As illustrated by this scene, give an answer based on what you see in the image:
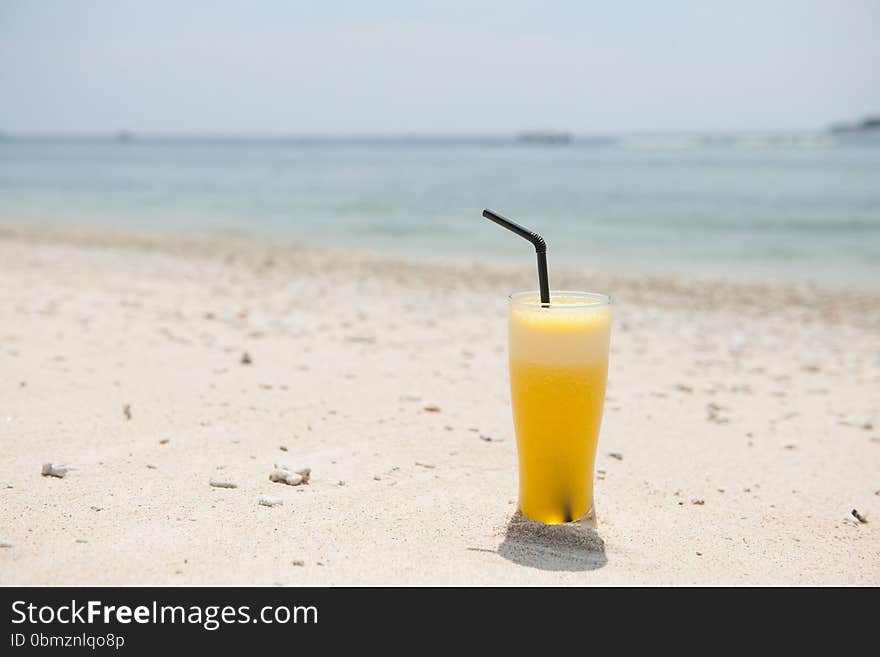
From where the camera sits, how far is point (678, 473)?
3.70 meters

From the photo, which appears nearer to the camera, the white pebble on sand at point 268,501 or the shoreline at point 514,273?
the white pebble on sand at point 268,501

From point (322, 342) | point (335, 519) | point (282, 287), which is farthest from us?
point (282, 287)

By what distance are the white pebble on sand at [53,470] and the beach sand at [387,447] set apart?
45mm

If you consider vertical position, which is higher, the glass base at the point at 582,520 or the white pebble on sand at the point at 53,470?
the white pebble on sand at the point at 53,470

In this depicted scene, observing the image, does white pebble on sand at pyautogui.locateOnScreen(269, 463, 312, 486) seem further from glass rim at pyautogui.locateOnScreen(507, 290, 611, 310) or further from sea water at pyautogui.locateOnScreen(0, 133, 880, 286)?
sea water at pyautogui.locateOnScreen(0, 133, 880, 286)

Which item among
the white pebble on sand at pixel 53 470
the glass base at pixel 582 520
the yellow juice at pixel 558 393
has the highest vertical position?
the yellow juice at pixel 558 393

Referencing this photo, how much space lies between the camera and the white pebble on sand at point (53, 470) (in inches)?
122

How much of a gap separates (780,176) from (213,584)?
3248cm

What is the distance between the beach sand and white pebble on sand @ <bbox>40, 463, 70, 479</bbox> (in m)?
0.05

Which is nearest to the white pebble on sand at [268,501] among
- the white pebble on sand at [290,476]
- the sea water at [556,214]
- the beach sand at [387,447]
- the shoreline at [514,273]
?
the beach sand at [387,447]

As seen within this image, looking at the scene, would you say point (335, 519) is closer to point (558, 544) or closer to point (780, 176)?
point (558, 544)

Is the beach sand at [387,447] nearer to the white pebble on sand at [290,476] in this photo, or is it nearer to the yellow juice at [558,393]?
the white pebble on sand at [290,476]

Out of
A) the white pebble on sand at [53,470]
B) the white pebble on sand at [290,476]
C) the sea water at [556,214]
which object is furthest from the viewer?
the sea water at [556,214]
